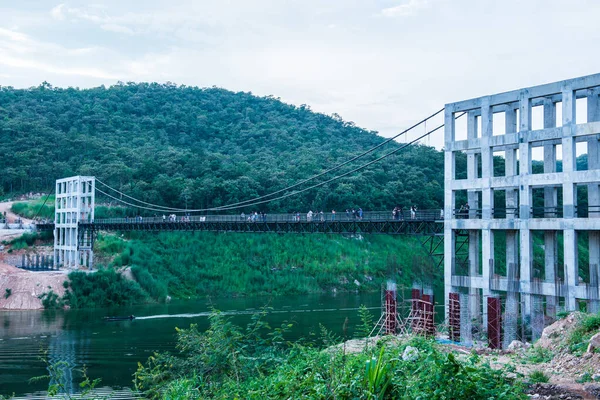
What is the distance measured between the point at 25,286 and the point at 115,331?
1460cm

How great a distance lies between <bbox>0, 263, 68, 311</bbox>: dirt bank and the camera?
1690 inches

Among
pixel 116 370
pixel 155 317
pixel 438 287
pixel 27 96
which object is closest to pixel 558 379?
pixel 116 370

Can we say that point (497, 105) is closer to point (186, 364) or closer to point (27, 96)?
point (186, 364)

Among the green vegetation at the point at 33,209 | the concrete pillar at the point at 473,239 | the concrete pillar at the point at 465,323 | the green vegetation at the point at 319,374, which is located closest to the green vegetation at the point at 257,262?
the green vegetation at the point at 33,209

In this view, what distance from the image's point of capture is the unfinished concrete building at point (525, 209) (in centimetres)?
2047

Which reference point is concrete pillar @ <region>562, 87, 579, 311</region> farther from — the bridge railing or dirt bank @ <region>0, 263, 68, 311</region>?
dirt bank @ <region>0, 263, 68, 311</region>

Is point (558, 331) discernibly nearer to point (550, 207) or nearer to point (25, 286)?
point (550, 207)

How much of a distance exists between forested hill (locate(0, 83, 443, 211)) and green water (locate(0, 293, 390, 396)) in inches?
559

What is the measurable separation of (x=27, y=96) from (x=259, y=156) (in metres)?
38.5

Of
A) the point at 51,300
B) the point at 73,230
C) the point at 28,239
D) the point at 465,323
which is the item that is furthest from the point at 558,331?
the point at 28,239

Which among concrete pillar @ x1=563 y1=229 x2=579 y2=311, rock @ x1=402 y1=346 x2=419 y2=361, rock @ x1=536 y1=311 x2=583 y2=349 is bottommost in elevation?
rock @ x1=536 y1=311 x2=583 y2=349

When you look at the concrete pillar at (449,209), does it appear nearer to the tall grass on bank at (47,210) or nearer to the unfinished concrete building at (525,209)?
the unfinished concrete building at (525,209)

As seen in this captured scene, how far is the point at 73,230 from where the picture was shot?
52625 millimetres

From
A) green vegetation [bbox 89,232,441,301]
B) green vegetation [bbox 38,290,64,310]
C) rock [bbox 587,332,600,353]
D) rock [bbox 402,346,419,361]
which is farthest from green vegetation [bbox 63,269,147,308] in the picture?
rock [bbox 402,346,419,361]
